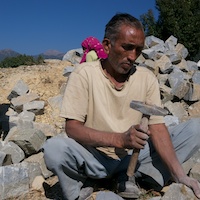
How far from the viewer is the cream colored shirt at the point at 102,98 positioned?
9.15 feet

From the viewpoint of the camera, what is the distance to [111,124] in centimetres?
284

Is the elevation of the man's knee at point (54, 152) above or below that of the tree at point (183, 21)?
below

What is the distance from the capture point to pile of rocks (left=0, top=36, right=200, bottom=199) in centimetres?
326

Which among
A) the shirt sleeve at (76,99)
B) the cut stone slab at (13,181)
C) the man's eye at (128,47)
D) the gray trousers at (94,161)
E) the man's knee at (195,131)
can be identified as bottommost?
the cut stone slab at (13,181)

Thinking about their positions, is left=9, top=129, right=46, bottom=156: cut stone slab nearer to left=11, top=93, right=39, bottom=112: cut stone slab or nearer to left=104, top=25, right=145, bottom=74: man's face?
left=104, top=25, right=145, bottom=74: man's face

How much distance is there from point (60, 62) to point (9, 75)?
177cm

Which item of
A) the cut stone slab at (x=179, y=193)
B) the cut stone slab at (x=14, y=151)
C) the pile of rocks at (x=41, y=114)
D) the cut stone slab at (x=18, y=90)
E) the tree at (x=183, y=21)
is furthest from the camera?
the tree at (x=183, y=21)

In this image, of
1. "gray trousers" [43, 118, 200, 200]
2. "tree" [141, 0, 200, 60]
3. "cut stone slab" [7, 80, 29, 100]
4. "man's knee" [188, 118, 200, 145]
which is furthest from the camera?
"tree" [141, 0, 200, 60]

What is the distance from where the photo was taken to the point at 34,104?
6.66 m

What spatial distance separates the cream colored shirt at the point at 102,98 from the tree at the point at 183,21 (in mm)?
14542

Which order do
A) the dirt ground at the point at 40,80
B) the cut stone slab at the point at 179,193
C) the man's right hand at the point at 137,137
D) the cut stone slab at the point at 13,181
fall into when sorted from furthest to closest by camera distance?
1. the dirt ground at the point at 40,80
2. the cut stone slab at the point at 13,181
3. the cut stone slab at the point at 179,193
4. the man's right hand at the point at 137,137

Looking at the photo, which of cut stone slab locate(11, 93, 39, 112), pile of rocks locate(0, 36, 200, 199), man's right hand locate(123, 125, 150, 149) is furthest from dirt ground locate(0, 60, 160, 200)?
man's right hand locate(123, 125, 150, 149)

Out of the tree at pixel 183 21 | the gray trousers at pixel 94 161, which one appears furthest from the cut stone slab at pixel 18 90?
the tree at pixel 183 21

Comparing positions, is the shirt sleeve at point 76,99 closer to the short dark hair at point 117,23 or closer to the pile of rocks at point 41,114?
the short dark hair at point 117,23
